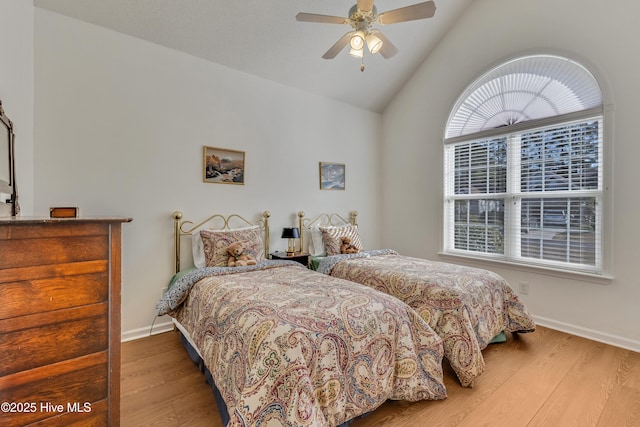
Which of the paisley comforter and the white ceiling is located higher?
the white ceiling

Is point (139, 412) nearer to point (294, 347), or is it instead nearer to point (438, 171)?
point (294, 347)

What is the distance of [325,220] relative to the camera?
412 centimetres

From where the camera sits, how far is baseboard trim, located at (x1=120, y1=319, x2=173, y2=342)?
2670 mm

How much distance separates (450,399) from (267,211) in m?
2.58

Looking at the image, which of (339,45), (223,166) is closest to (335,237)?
(223,166)

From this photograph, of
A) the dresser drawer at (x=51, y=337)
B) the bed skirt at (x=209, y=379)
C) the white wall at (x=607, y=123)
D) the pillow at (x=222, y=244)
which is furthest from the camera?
the pillow at (x=222, y=244)

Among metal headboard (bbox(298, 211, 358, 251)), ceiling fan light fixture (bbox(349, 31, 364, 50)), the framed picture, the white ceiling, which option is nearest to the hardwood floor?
the framed picture

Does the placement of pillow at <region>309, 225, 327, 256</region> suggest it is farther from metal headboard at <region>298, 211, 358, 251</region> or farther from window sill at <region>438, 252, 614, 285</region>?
window sill at <region>438, 252, 614, 285</region>

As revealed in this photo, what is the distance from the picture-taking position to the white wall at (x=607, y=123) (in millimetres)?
2514

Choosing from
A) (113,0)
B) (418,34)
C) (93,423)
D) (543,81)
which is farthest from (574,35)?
(93,423)

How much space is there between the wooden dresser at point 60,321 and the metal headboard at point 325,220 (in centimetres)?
271

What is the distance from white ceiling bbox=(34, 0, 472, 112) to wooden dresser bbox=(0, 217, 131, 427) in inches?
96.3

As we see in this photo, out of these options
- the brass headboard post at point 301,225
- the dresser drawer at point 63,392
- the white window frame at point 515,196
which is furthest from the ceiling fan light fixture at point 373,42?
the dresser drawer at point 63,392

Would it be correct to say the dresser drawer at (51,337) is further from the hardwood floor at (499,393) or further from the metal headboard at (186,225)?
the metal headboard at (186,225)
